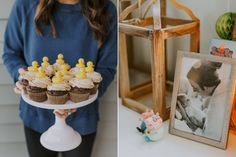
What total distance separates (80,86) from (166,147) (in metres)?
0.29

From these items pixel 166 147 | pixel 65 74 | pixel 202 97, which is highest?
pixel 65 74

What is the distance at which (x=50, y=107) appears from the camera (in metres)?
0.57

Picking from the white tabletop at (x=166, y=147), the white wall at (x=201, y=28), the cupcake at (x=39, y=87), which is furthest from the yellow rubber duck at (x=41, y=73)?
the white wall at (x=201, y=28)

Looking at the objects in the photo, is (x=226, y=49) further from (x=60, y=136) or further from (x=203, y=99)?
(x=60, y=136)

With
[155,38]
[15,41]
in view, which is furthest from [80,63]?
[155,38]

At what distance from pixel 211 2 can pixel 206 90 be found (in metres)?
0.25

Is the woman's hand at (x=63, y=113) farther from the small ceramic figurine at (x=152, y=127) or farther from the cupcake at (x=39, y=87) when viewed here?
the small ceramic figurine at (x=152, y=127)

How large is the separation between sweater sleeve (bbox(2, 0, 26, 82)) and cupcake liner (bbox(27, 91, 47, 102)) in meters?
0.05

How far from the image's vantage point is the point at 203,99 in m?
0.74

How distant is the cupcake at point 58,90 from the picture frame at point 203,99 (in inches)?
11.3

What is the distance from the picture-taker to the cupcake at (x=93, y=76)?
1.94 ft

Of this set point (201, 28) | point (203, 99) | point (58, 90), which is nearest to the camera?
point (58, 90)

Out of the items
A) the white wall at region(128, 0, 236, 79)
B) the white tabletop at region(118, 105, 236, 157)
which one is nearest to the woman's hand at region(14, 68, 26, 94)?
the white tabletop at region(118, 105, 236, 157)

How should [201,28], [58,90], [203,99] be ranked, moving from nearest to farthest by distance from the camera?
[58,90] < [203,99] < [201,28]
